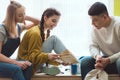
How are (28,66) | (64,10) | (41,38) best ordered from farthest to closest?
(64,10) → (41,38) → (28,66)

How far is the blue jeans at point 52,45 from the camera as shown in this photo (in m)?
2.14

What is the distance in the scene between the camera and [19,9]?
2.01 m

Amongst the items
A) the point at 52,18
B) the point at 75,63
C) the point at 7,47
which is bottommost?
the point at 75,63

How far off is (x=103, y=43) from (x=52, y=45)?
0.43 m

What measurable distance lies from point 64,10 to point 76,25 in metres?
0.20

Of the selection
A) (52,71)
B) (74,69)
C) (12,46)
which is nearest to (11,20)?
(12,46)

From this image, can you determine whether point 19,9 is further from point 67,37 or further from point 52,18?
point 67,37

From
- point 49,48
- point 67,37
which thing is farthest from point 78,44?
point 49,48

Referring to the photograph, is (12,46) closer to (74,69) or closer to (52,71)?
(52,71)

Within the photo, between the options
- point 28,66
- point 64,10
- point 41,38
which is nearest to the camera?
point 28,66

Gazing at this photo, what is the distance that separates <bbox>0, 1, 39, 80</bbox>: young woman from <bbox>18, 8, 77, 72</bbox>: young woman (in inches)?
3.4

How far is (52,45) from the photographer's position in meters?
2.19

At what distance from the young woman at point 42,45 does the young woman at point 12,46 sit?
0.28 feet

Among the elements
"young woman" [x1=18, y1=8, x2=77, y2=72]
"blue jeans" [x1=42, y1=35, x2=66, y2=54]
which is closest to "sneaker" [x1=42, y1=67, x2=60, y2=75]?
"young woman" [x1=18, y1=8, x2=77, y2=72]
